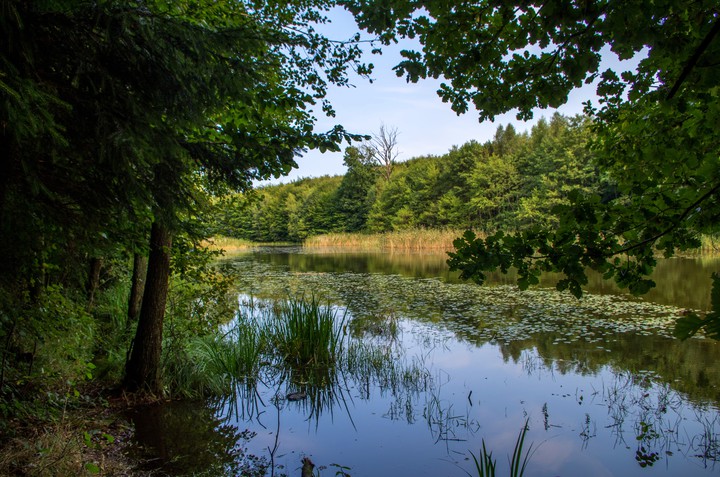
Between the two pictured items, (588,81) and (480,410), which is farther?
(480,410)

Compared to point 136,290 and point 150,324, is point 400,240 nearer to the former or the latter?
point 136,290

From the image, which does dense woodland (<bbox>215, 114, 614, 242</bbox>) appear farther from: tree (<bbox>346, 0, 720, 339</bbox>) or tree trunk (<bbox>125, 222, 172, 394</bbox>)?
tree (<bbox>346, 0, 720, 339</bbox>)

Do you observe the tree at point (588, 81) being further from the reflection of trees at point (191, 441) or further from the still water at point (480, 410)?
→ the reflection of trees at point (191, 441)

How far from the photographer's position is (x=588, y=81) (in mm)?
2713

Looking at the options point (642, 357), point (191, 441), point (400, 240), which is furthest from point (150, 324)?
point (400, 240)

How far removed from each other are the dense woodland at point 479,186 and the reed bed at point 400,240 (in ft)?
8.98

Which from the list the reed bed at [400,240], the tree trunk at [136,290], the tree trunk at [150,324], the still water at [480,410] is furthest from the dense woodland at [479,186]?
the tree trunk at [150,324]

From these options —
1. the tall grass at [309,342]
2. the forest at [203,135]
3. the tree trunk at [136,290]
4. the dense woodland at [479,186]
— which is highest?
the dense woodland at [479,186]

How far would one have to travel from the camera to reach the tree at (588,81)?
1.94 meters

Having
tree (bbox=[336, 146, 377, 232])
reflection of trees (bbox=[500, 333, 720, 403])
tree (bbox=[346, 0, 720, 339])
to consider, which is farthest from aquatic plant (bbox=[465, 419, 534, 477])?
tree (bbox=[336, 146, 377, 232])

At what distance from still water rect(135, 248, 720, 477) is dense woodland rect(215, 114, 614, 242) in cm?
1881

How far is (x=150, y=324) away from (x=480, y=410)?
12.1ft

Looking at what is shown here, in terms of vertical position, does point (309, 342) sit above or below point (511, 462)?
above

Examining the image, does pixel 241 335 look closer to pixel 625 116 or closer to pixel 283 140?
pixel 283 140
